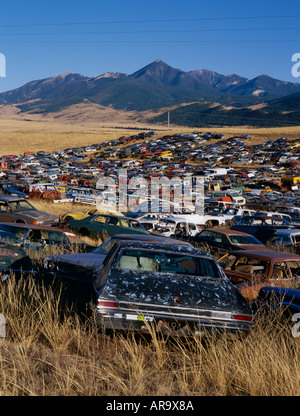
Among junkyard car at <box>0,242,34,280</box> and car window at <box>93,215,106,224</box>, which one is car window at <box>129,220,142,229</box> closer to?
car window at <box>93,215,106,224</box>

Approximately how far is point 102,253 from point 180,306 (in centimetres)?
405

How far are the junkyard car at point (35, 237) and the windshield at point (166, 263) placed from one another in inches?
163

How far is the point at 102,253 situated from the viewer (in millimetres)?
8578

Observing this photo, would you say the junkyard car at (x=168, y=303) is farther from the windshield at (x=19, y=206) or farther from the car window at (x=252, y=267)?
the windshield at (x=19, y=206)

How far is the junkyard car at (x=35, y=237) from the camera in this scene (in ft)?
34.0

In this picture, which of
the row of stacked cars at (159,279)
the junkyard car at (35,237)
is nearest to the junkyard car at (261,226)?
the row of stacked cars at (159,279)

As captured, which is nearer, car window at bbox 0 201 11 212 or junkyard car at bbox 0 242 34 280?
junkyard car at bbox 0 242 34 280

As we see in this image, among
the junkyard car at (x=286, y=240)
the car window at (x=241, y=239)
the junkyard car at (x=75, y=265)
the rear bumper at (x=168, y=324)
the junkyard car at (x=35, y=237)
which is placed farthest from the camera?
the junkyard car at (x=286, y=240)

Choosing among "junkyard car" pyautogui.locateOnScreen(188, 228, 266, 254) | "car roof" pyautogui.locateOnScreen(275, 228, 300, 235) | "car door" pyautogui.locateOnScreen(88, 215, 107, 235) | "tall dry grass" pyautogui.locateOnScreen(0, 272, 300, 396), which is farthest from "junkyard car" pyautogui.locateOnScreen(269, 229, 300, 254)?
"tall dry grass" pyautogui.locateOnScreen(0, 272, 300, 396)

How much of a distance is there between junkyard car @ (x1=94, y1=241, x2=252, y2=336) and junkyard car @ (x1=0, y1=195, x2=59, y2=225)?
11.3 metres

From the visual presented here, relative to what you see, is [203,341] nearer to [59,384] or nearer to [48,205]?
[59,384]

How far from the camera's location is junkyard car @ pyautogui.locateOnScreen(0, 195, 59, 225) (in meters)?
16.1

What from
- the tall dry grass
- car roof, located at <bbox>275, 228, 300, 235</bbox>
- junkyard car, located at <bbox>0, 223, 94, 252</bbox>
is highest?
the tall dry grass
